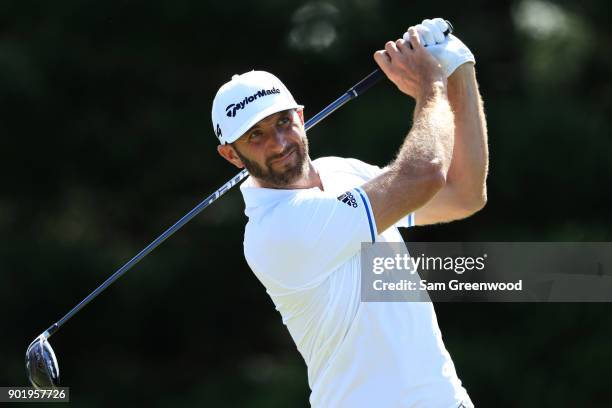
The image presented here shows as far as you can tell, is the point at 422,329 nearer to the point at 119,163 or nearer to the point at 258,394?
the point at 258,394

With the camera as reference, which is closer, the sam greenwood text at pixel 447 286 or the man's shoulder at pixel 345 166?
the sam greenwood text at pixel 447 286

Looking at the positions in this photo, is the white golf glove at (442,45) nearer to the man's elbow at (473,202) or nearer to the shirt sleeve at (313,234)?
the man's elbow at (473,202)

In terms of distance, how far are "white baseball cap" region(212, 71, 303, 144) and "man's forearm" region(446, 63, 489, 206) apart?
0.43m

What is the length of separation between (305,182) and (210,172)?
4458 mm

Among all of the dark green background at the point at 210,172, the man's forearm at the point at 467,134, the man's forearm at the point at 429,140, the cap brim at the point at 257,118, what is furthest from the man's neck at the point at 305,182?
the dark green background at the point at 210,172

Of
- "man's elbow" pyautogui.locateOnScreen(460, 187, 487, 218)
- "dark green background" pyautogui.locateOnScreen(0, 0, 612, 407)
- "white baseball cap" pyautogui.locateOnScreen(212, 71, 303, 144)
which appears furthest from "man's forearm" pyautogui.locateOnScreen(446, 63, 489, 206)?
"dark green background" pyautogui.locateOnScreen(0, 0, 612, 407)

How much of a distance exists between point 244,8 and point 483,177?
420cm

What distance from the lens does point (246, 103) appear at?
9.80 feet

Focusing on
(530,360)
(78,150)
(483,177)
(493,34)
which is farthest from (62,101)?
(483,177)

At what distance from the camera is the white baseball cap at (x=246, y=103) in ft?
9.77

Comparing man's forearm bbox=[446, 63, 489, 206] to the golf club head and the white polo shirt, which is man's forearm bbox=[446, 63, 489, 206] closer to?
the white polo shirt

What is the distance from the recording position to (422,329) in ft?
9.58

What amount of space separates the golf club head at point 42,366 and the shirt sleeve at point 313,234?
1.11 meters

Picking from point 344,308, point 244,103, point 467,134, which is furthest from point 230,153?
point 467,134
